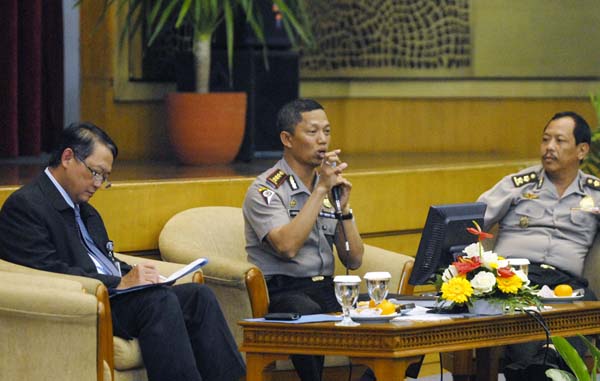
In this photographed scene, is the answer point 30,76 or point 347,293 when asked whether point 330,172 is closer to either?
point 347,293

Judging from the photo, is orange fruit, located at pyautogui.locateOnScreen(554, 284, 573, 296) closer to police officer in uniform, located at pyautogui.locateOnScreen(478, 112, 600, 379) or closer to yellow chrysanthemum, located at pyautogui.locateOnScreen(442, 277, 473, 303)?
yellow chrysanthemum, located at pyautogui.locateOnScreen(442, 277, 473, 303)

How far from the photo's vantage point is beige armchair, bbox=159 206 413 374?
14.9 ft

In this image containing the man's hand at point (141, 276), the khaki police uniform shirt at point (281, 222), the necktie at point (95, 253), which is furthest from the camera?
the khaki police uniform shirt at point (281, 222)

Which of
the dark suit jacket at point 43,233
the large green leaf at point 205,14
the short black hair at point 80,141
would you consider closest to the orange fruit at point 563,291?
the dark suit jacket at point 43,233

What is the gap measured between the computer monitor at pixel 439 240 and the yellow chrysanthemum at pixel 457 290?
0.25 m

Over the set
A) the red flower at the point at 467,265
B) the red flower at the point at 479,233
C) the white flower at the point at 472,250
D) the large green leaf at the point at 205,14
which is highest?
the large green leaf at the point at 205,14

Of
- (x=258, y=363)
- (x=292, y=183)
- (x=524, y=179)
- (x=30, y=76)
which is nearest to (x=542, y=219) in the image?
(x=524, y=179)

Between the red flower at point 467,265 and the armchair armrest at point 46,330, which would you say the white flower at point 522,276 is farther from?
the armchair armrest at point 46,330

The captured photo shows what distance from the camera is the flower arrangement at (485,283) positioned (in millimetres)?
3963

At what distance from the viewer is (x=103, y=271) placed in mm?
4469

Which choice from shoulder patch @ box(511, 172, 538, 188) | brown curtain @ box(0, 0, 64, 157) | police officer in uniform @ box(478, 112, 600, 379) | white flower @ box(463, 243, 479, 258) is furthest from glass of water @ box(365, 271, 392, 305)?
brown curtain @ box(0, 0, 64, 157)

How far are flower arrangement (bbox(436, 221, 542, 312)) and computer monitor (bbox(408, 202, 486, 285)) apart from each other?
0.18 metres

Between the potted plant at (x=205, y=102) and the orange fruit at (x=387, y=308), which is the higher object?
the potted plant at (x=205, y=102)

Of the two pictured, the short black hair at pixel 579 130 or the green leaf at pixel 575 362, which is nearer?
the green leaf at pixel 575 362
